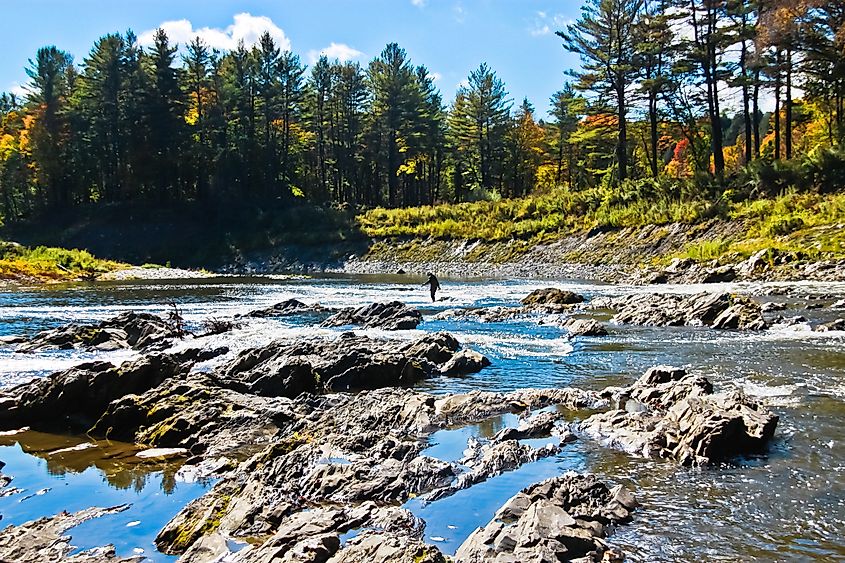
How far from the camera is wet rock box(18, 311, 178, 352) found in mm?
19312

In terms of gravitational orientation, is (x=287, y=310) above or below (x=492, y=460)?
above

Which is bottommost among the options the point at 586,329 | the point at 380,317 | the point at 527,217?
the point at 586,329

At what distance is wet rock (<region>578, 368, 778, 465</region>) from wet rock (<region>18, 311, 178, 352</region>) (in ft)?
46.8

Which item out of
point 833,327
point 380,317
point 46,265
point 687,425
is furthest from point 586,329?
point 46,265

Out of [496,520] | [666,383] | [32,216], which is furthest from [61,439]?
[32,216]

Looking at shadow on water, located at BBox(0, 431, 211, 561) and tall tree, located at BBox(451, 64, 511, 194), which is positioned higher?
tall tree, located at BBox(451, 64, 511, 194)

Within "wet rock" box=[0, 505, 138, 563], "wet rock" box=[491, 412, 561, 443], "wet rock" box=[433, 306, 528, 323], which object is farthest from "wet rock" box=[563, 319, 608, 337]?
"wet rock" box=[0, 505, 138, 563]

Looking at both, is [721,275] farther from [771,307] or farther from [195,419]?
[195,419]

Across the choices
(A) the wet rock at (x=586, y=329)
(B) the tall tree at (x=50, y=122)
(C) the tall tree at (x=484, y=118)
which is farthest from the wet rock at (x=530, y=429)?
(B) the tall tree at (x=50, y=122)

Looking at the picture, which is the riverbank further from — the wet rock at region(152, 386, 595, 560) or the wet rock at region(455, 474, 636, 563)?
the wet rock at region(455, 474, 636, 563)

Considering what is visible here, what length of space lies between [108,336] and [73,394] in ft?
28.6

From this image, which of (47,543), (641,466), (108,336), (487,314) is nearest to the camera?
(47,543)

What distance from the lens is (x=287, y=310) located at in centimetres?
2748

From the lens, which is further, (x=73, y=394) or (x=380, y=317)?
(x=380, y=317)
